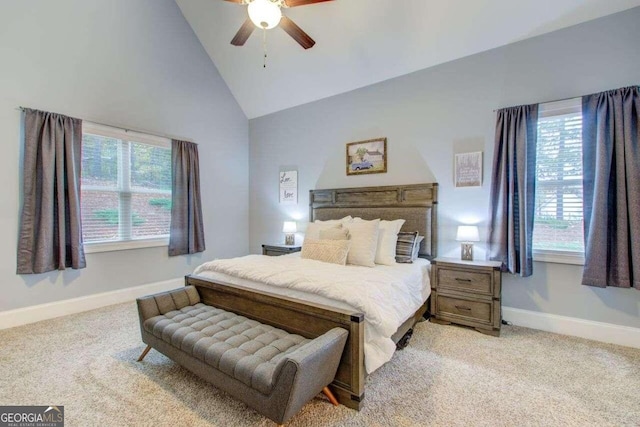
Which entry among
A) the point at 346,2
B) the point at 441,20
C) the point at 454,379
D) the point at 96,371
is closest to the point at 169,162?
the point at 96,371

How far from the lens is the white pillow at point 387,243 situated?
3.16 m

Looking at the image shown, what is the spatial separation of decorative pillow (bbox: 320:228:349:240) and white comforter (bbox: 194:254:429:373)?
0.41 metres

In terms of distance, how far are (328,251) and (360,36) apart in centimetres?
269

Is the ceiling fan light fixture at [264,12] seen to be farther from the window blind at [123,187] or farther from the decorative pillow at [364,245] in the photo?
the window blind at [123,187]

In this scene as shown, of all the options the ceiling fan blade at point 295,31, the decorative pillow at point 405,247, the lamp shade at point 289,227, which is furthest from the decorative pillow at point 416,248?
the ceiling fan blade at point 295,31

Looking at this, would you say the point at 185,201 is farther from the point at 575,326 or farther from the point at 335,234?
the point at 575,326

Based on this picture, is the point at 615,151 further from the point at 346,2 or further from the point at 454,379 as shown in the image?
the point at 346,2

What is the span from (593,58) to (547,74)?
0.35 metres

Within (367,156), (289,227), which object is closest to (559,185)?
(367,156)

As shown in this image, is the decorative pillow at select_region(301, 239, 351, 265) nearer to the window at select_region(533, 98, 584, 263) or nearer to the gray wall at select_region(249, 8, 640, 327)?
the gray wall at select_region(249, 8, 640, 327)

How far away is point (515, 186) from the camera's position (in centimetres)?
302

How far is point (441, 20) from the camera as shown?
3.15 metres

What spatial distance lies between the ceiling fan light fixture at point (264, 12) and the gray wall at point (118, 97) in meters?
2.62

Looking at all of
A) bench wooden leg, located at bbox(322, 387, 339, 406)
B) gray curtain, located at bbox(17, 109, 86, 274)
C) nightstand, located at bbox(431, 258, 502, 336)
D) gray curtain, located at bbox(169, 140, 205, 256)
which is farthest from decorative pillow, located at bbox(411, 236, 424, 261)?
gray curtain, located at bbox(17, 109, 86, 274)
